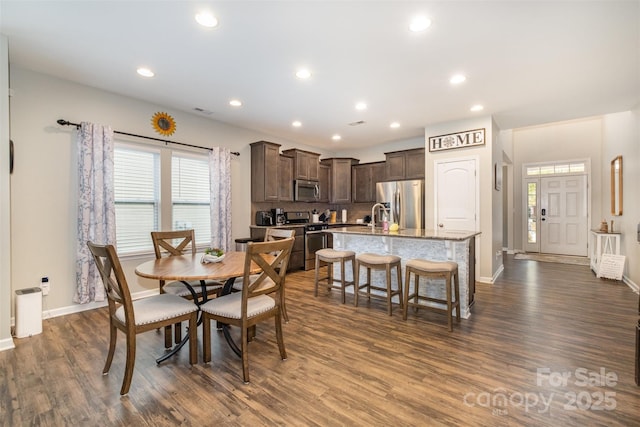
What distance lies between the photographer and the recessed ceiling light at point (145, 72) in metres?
3.14

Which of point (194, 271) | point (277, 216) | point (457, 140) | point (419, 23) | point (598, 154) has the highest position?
point (419, 23)

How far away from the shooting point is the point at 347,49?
9.02 feet

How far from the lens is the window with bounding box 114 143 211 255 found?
12.8 ft

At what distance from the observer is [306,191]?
251 inches

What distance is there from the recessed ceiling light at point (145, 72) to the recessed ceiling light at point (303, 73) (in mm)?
1648

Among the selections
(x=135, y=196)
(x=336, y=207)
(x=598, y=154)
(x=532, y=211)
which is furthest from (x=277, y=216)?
(x=598, y=154)

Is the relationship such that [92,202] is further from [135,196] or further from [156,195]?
[156,195]

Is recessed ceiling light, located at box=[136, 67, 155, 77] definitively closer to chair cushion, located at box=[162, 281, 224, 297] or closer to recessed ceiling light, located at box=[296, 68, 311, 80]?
recessed ceiling light, located at box=[296, 68, 311, 80]

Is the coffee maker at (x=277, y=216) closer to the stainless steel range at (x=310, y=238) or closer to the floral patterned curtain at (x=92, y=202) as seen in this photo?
the stainless steel range at (x=310, y=238)

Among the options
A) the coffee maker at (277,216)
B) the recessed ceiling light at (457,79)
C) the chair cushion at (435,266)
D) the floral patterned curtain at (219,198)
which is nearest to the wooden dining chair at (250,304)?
the chair cushion at (435,266)

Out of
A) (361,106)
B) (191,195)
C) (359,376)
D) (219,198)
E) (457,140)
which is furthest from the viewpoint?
(457,140)

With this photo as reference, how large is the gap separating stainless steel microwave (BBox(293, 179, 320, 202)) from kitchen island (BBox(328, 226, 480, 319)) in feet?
7.04

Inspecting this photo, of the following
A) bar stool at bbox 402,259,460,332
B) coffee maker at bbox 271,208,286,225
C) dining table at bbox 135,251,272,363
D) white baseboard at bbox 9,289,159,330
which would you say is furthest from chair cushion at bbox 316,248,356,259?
white baseboard at bbox 9,289,159,330

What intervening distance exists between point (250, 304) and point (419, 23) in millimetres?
2652
